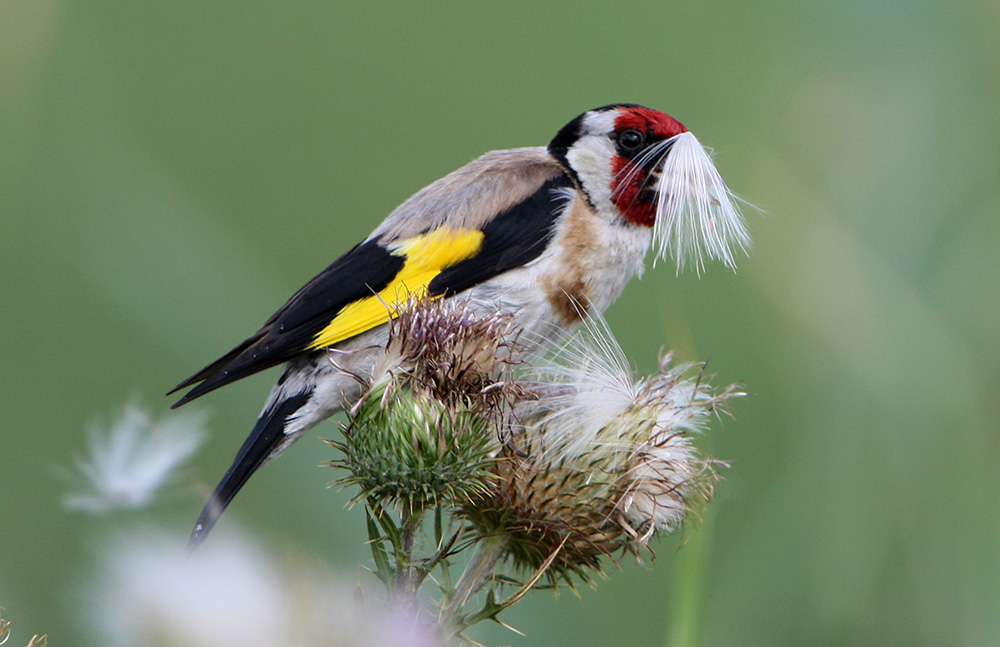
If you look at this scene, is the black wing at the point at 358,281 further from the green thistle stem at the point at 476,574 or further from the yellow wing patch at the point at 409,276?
the green thistle stem at the point at 476,574

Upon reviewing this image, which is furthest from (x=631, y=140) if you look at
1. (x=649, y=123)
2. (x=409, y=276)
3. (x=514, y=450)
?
(x=514, y=450)

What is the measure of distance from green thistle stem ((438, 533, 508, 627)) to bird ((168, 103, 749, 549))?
1.32 ft

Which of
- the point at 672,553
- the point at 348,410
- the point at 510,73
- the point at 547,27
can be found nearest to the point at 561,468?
the point at 348,410

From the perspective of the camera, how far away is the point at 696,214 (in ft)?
7.39

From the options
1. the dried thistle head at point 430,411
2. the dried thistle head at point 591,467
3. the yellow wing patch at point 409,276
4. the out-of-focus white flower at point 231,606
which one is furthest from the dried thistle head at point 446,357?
the out-of-focus white flower at point 231,606

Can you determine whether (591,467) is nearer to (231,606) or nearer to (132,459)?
(231,606)

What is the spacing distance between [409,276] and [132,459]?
0.81 metres

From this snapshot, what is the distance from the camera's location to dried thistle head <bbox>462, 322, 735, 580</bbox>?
75.4 inches

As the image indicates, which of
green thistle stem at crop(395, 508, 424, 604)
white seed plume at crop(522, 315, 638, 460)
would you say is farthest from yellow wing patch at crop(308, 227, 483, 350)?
green thistle stem at crop(395, 508, 424, 604)

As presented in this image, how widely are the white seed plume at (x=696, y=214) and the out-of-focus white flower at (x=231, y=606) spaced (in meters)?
1.06

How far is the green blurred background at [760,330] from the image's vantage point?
2209 mm

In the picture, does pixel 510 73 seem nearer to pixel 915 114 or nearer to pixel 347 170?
pixel 347 170

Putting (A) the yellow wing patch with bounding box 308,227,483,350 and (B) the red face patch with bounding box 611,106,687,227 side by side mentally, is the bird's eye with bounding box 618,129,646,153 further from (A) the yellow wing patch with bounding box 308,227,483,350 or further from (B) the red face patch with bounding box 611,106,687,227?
(A) the yellow wing patch with bounding box 308,227,483,350

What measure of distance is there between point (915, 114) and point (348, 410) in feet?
5.28
